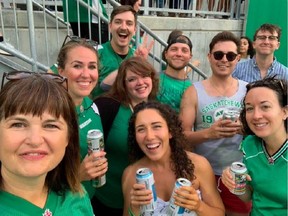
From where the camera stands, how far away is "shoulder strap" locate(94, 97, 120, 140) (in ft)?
7.72

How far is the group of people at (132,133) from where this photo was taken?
1260 millimetres

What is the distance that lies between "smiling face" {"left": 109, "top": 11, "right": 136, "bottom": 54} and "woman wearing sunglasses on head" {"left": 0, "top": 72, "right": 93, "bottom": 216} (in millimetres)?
2022

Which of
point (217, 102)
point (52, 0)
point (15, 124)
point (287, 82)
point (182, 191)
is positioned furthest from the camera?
point (52, 0)

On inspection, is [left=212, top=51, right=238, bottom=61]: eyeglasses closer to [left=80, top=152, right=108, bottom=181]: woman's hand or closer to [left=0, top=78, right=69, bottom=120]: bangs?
[left=80, top=152, right=108, bottom=181]: woman's hand

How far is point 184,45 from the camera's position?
324cm

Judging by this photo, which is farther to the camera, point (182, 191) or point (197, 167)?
point (197, 167)

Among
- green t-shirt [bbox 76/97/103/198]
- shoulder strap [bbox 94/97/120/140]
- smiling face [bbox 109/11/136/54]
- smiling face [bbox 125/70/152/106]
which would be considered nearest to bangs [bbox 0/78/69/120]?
green t-shirt [bbox 76/97/103/198]

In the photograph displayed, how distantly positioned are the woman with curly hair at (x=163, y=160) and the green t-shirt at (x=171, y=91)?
0.76 metres

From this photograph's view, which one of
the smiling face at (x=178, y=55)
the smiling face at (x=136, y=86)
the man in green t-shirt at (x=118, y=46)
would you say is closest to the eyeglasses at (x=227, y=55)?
the smiling face at (x=178, y=55)

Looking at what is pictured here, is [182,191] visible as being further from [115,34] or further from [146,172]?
[115,34]

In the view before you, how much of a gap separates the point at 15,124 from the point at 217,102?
184cm

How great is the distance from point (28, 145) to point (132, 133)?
3.59 feet

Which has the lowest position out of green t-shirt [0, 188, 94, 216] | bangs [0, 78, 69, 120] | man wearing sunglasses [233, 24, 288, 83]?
green t-shirt [0, 188, 94, 216]

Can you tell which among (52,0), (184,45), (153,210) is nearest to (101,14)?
(52,0)
